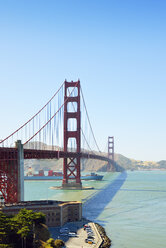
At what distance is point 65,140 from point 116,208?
44134 mm

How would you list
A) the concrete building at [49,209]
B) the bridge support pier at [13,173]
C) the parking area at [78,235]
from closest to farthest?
1. the parking area at [78,235]
2. the concrete building at [49,209]
3. the bridge support pier at [13,173]

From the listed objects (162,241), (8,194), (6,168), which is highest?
(6,168)

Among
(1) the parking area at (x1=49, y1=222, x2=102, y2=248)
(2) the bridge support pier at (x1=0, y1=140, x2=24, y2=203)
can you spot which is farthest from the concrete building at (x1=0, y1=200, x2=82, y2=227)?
(2) the bridge support pier at (x1=0, y1=140, x2=24, y2=203)

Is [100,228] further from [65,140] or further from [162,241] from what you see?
[65,140]

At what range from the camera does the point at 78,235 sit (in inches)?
1949

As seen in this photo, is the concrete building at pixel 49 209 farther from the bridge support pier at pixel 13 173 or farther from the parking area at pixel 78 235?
the bridge support pier at pixel 13 173

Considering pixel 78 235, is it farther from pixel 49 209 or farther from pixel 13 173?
pixel 13 173

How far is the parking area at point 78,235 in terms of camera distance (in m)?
45.4

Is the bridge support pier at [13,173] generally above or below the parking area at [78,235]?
above

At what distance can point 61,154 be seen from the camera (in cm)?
10069

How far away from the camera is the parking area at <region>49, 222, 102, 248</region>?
45375 millimetres

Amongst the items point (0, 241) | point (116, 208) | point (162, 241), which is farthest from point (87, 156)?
point (0, 241)

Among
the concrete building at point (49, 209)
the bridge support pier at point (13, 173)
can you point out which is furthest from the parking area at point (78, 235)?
the bridge support pier at point (13, 173)

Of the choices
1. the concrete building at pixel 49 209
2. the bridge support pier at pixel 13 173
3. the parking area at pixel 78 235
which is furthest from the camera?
the bridge support pier at pixel 13 173
